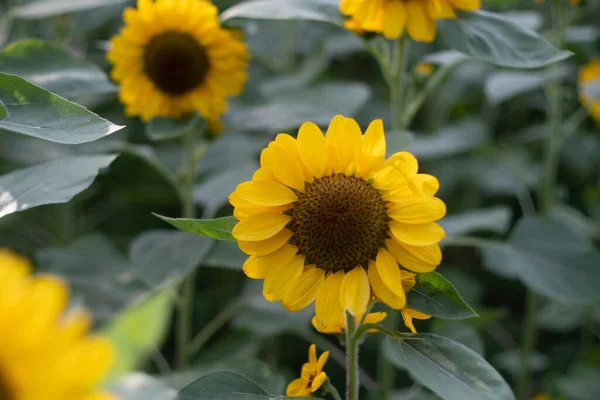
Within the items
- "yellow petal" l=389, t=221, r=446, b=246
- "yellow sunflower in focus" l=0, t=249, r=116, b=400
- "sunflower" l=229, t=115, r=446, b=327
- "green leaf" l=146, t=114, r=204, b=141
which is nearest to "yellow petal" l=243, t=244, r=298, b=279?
"sunflower" l=229, t=115, r=446, b=327

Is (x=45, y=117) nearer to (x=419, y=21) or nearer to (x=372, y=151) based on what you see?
(x=372, y=151)

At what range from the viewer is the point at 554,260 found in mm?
1298

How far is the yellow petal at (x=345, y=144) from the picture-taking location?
665 mm

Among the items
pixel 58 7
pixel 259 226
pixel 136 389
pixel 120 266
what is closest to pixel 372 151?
pixel 259 226

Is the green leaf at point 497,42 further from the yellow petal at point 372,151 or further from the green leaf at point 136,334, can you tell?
the green leaf at point 136,334

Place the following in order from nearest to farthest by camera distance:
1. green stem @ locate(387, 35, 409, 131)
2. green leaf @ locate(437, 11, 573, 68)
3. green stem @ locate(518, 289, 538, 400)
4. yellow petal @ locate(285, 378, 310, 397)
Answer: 1. yellow petal @ locate(285, 378, 310, 397)
2. green leaf @ locate(437, 11, 573, 68)
3. green stem @ locate(387, 35, 409, 131)
4. green stem @ locate(518, 289, 538, 400)

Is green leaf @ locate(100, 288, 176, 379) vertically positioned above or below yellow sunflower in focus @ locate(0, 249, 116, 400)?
below

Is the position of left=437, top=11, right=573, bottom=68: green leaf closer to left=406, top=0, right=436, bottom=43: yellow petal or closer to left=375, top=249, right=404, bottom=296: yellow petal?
left=406, top=0, right=436, bottom=43: yellow petal

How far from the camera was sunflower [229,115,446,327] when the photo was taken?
2.07ft

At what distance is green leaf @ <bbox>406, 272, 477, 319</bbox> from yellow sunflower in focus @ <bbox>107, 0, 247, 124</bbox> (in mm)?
609

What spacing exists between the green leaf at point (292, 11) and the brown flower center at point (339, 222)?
34 cm

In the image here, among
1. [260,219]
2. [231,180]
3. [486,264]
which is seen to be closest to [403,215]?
[260,219]

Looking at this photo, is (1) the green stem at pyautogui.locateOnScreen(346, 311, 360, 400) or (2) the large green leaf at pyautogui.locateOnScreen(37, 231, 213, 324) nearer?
(1) the green stem at pyautogui.locateOnScreen(346, 311, 360, 400)

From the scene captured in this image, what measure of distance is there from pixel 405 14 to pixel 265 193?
0.42 metres
